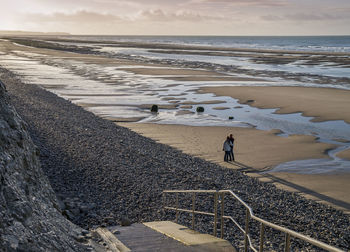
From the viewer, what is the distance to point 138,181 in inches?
539

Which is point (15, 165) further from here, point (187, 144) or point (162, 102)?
point (162, 102)

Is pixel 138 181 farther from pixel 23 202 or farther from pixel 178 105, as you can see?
pixel 178 105

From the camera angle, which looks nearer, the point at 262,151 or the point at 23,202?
the point at 23,202

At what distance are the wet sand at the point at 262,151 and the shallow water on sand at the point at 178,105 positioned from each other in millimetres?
796

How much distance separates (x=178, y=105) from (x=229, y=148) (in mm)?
13765

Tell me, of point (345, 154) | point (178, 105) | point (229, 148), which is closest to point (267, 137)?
point (345, 154)

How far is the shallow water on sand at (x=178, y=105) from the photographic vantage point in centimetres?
2245

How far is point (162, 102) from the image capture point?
31.3 metres

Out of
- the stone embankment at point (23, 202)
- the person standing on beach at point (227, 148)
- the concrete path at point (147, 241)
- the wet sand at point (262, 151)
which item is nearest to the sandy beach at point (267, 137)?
A: the wet sand at point (262, 151)

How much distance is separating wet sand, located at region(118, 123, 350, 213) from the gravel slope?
92 cm

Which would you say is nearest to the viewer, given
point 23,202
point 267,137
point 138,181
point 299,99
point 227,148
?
point 23,202

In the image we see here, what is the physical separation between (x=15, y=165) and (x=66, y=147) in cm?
1008

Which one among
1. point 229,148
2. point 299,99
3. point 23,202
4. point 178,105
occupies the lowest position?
point 229,148

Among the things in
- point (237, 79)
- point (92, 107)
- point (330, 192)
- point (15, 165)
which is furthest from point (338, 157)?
point (237, 79)
